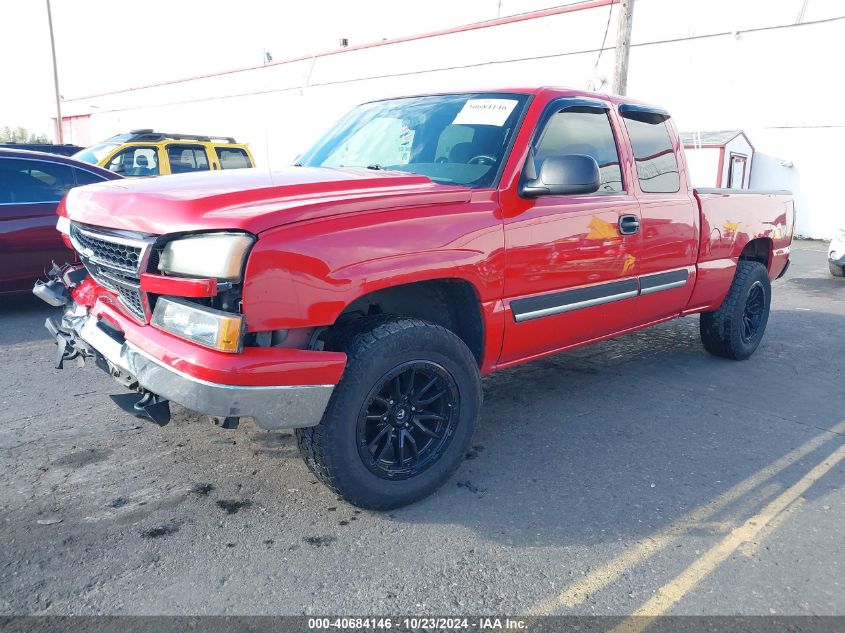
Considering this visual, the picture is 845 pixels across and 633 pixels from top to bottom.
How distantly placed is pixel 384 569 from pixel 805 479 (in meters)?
2.28

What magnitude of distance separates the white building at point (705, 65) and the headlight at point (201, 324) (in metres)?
10.4

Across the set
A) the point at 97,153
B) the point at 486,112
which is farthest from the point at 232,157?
the point at 486,112

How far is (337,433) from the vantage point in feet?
8.86

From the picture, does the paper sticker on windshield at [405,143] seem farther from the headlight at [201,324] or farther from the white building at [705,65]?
the white building at [705,65]

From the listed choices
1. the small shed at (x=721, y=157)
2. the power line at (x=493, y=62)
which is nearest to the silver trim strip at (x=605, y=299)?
the small shed at (x=721, y=157)

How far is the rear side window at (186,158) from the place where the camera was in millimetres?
11109

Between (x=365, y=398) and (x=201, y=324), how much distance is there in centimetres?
72

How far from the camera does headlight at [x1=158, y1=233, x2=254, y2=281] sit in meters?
2.41

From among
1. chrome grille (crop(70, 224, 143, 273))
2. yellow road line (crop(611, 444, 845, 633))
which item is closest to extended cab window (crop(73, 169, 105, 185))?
chrome grille (crop(70, 224, 143, 273))

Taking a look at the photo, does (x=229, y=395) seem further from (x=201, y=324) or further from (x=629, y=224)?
(x=629, y=224)

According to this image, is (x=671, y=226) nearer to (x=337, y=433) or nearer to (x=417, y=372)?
(x=417, y=372)

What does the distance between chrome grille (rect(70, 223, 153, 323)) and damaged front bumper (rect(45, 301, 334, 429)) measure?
15 centimetres

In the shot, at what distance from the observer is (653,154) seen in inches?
175

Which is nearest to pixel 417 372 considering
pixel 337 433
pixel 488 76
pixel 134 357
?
pixel 337 433
